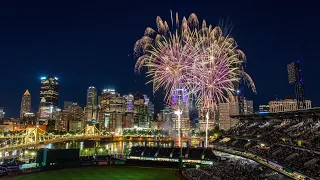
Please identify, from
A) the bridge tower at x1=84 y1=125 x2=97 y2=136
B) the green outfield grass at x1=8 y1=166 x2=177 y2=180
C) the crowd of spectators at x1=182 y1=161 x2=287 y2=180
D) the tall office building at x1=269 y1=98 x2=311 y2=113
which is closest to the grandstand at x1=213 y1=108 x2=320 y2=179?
the crowd of spectators at x1=182 y1=161 x2=287 y2=180

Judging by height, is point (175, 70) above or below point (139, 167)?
above

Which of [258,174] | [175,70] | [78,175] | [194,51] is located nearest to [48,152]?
[78,175]

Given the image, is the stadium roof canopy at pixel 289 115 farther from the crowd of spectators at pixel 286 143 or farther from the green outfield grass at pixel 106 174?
the green outfield grass at pixel 106 174

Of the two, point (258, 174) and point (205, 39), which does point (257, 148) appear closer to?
point (258, 174)

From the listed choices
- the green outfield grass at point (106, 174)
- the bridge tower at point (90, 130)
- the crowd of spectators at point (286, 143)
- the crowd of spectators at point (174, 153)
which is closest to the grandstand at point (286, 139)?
the crowd of spectators at point (286, 143)

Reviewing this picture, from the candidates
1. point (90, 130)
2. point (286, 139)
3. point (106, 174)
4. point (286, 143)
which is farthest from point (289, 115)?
point (90, 130)

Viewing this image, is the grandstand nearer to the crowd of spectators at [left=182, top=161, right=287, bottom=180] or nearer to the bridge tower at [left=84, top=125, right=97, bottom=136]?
the crowd of spectators at [left=182, top=161, right=287, bottom=180]

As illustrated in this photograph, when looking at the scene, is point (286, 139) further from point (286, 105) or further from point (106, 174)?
point (286, 105)
